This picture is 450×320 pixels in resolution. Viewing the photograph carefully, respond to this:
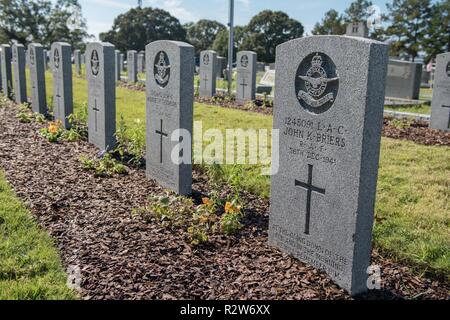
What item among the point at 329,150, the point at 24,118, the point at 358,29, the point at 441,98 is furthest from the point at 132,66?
the point at 329,150

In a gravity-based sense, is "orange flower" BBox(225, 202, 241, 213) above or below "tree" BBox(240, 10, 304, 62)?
below

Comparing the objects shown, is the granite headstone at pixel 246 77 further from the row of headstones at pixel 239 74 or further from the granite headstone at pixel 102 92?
the granite headstone at pixel 102 92

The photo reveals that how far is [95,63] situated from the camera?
7.98 metres

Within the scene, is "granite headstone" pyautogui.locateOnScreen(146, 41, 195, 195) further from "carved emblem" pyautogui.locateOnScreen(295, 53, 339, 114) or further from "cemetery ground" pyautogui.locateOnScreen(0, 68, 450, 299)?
"carved emblem" pyautogui.locateOnScreen(295, 53, 339, 114)

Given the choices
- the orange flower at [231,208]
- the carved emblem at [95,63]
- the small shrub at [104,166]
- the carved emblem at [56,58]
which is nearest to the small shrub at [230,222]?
the orange flower at [231,208]

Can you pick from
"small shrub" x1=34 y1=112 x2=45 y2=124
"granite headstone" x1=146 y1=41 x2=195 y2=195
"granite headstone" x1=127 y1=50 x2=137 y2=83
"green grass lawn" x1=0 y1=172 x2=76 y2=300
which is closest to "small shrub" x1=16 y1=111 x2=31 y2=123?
"small shrub" x1=34 y1=112 x2=45 y2=124

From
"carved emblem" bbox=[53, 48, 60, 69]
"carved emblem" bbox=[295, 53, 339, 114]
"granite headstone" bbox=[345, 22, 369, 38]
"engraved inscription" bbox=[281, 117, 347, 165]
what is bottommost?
"engraved inscription" bbox=[281, 117, 347, 165]

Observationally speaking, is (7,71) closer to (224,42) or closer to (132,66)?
(132,66)

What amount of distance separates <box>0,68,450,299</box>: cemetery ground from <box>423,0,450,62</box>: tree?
144ft

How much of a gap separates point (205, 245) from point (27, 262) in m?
1.57

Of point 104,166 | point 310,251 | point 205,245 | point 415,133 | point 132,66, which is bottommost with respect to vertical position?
point 205,245

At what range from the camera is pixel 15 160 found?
7.28m

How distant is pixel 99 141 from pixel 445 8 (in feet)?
157

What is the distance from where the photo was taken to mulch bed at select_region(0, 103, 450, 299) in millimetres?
3525
